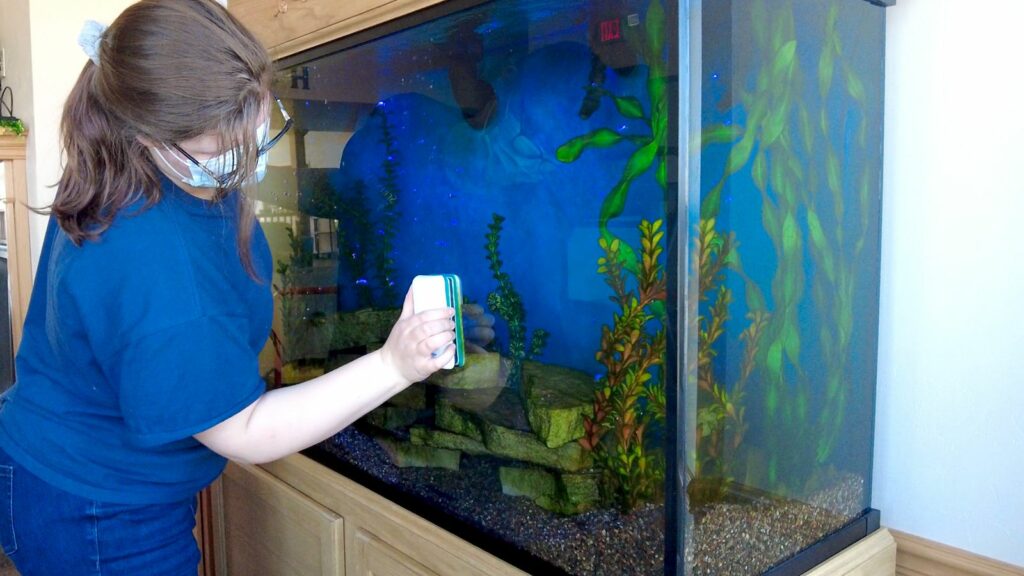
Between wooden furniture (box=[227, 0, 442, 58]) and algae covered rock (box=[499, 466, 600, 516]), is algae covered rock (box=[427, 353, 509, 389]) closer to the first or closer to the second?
algae covered rock (box=[499, 466, 600, 516])

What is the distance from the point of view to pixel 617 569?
1.01m

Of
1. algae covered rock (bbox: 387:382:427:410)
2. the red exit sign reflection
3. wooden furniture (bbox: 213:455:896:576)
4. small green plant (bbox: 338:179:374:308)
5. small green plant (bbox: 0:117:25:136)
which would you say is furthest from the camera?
small green plant (bbox: 0:117:25:136)

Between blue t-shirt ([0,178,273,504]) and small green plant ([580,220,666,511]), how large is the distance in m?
0.42

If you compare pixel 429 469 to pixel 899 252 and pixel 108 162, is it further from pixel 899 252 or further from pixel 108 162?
pixel 899 252

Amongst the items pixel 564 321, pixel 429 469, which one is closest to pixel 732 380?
pixel 564 321

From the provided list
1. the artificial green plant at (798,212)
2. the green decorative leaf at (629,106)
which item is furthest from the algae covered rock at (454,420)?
the green decorative leaf at (629,106)

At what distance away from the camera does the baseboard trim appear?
1098 millimetres

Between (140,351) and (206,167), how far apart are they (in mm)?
229

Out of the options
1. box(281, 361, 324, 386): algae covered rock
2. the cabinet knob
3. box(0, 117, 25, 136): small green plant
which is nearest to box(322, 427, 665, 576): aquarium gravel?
box(281, 361, 324, 386): algae covered rock

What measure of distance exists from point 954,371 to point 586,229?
0.59 meters

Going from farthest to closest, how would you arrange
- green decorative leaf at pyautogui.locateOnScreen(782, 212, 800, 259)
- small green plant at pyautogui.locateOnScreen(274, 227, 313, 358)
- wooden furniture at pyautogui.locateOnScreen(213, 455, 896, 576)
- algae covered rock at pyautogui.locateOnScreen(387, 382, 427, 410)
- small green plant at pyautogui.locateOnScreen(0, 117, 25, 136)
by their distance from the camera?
small green plant at pyautogui.locateOnScreen(0, 117, 25, 136) < small green plant at pyautogui.locateOnScreen(274, 227, 313, 358) < algae covered rock at pyautogui.locateOnScreen(387, 382, 427, 410) < wooden furniture at pyautogui.locateOnScreen(213, 455, 896, 576) < green decorative leaf at pyautogui.locateOnScreen(782, 212, 800, 259)

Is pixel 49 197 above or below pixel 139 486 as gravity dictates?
above

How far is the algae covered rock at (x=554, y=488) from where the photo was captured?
1042mm

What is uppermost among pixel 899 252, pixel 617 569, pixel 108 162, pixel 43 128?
pixel 43 128
